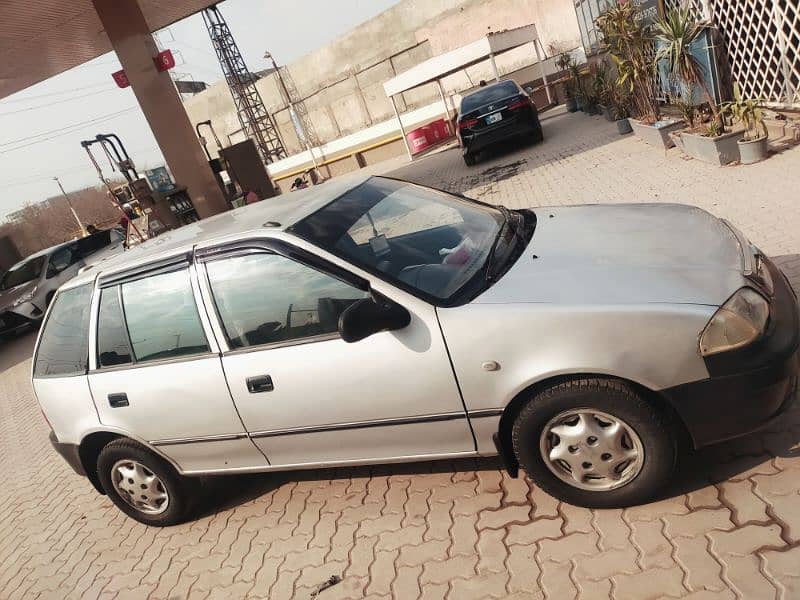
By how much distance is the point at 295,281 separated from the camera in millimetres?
2887

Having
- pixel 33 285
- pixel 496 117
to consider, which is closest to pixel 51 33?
pixel 33 285

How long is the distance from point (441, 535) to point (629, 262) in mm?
1630

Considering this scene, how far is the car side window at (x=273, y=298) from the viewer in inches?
111

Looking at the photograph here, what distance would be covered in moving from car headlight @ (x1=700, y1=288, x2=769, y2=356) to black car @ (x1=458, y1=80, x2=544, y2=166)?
10.8 meters

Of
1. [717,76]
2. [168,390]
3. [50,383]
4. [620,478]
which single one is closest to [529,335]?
[620,478]

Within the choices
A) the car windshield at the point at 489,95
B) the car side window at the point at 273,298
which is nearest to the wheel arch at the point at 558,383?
the car side window at the point at 273,298

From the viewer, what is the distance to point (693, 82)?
7629 millimetres

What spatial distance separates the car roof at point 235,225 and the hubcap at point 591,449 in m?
1.68

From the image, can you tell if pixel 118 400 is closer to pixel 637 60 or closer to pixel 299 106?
pixel 637 60

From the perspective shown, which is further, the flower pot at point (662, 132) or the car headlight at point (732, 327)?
the flower pot at point (662, 132)

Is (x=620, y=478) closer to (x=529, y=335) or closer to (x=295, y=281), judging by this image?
(x=529, y=335)

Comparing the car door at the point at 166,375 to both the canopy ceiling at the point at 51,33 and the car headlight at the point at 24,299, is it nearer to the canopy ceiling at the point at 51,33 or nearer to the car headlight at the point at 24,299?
the car headlight at the point at 24,299

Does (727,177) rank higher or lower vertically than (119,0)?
lower

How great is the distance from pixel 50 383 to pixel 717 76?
335 inches
